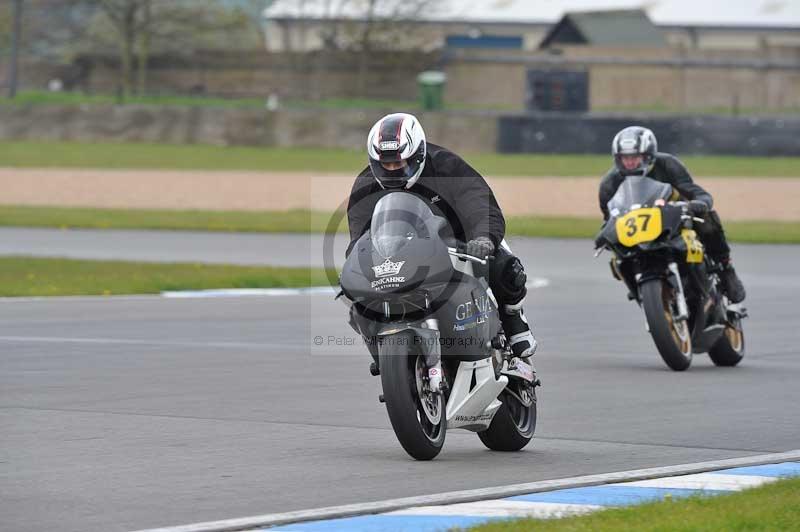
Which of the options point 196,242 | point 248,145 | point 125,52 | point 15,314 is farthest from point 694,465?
point 125,52

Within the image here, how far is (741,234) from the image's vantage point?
28.4 meters

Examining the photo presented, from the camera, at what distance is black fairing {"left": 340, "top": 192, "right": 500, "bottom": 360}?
25.2ft

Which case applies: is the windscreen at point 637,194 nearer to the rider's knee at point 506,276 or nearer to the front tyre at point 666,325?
the front tyre at point 666,325

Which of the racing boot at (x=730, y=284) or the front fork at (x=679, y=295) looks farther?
the racing boot at (x=730, y=284)

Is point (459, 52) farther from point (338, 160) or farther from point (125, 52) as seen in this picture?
point (338, 160)

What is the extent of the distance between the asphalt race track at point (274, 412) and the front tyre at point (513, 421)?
0.31 feet

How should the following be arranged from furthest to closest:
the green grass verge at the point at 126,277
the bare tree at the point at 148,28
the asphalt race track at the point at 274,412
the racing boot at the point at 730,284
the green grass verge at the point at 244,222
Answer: the bare tree at the point at 148,28 < the green grass verge at the point at 244,222 < the green grass verge at the point at 126,277 < the racing boot at the point at 730,284 < the asphalt race track at the point at 274,412

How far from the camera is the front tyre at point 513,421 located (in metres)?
8.39

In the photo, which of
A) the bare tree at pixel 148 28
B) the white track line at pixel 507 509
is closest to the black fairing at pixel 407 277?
the white track line at pixel 507 509

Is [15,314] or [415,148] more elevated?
[415,148]

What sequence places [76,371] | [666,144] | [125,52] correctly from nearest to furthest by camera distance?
[76,371] < [666,144] < [125,52]

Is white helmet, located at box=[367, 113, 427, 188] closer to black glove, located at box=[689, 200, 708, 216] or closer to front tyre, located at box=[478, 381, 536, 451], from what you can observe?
front tyre, located at box=[478, 381, 536, 451]

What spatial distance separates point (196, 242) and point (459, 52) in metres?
51.9

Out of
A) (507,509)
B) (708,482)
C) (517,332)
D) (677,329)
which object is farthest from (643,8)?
(507,509)
